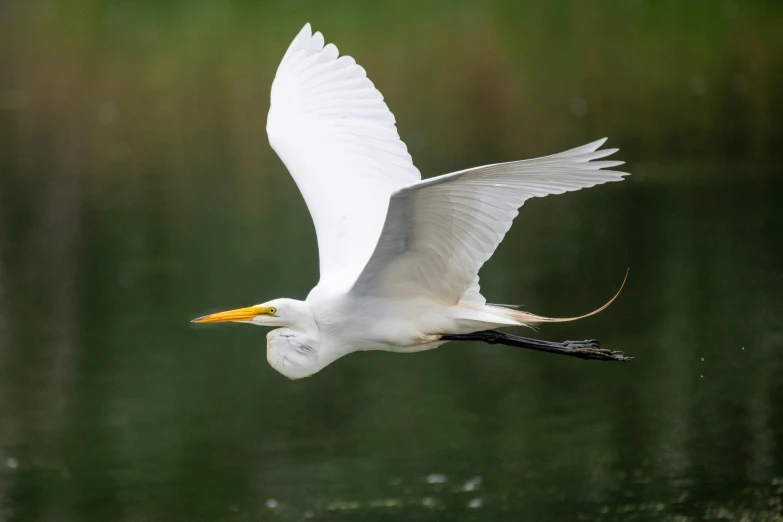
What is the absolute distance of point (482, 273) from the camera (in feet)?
30.5

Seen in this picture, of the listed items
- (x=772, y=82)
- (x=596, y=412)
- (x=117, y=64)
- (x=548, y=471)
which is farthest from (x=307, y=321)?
(x=117, y=64)

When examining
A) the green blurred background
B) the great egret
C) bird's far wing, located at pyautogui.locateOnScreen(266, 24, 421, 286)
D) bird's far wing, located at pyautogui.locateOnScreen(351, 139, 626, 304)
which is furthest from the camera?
the green blurred background

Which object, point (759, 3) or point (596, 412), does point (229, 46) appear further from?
point (596, 412)

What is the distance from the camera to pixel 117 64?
50.3 feet

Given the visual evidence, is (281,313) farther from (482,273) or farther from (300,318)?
(482,273)

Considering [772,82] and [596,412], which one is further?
[772,82]

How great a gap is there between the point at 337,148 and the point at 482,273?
441cm

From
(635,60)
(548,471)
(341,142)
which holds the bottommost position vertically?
(548,471)

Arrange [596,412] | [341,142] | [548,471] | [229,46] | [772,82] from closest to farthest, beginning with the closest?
[341,142] < [548,471] < [596,412] < [772,82] < [229,46]

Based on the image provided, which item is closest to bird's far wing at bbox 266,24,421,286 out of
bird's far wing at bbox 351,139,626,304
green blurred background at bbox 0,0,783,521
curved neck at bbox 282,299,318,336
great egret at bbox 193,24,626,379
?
great egret at bbox 193,24,626,379

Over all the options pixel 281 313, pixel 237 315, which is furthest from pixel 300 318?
pixel 237 315

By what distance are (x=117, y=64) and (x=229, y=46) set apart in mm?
1296

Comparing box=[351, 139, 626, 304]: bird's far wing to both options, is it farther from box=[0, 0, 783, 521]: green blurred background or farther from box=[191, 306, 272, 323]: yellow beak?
box=[0, 0, 783, 521]: green blurred background

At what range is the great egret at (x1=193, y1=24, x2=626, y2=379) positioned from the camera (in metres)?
3.59
